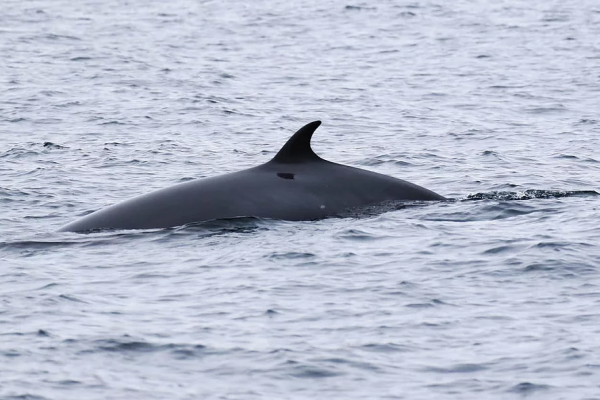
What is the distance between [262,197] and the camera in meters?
14.6

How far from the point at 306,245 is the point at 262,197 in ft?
3.02

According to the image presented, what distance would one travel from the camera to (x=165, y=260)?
13523 millimetres

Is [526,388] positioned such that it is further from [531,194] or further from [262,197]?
[531,194]

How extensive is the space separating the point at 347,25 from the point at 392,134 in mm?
22494

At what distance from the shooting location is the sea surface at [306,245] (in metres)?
10.4

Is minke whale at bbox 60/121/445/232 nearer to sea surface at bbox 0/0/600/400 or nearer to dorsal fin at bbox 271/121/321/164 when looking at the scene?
dorsal fin at bbox 271/121/321/164

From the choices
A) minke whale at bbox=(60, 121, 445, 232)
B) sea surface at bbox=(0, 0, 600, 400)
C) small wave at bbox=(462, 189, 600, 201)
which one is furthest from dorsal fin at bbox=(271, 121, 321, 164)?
small wave at bbox=(462, 189, 600, 201)

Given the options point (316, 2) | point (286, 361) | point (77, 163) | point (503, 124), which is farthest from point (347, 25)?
point (286, 361)

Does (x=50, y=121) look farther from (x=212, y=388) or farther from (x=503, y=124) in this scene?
(x=212, y=388)

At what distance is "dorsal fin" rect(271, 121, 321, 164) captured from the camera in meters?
14.3

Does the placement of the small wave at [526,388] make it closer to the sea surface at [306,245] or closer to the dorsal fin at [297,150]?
the sea surface at [306,245]

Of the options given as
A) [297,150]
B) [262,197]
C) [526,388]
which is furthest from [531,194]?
[526,388]

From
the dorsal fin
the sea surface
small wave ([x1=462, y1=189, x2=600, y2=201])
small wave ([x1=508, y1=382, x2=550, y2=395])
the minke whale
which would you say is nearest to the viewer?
small wave ([x1=508, y1=382, x2=550, y2=395])

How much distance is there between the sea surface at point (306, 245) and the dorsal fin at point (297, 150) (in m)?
0.78
